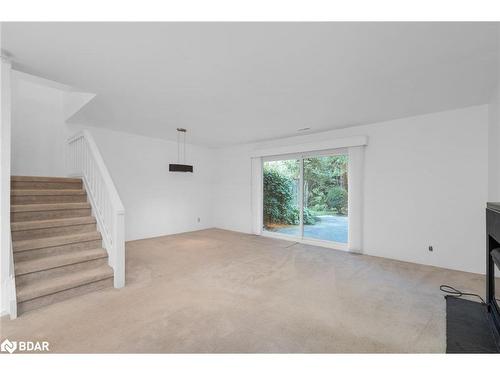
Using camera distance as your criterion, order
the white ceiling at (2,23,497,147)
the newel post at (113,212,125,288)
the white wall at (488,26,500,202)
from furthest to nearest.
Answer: the white wall at (488,26,500,202) < the newel post at (113,212,125,288) < the white ceiling at (2,23,497,147)

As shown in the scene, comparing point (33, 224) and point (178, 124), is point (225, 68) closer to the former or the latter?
point (178, 124)

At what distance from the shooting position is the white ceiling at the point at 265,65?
1714 mm

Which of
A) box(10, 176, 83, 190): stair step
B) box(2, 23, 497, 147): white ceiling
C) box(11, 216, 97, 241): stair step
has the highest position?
box(2, 23, 497, 147): white ceiling

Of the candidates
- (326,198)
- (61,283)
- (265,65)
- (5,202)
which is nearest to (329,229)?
(326,198)

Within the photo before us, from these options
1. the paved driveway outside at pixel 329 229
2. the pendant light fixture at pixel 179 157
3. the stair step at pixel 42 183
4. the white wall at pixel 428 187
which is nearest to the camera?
the stair step at pixel 42 183

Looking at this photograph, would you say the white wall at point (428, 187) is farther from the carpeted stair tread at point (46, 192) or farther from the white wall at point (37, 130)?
the white wall at point (37, 130)

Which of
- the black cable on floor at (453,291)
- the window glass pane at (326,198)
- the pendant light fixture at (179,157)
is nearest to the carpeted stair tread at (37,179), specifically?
the pendant light fixture at (179,157)

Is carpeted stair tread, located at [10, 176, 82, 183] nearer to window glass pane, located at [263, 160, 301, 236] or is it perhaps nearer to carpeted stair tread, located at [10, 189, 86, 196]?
carpeted stair tread, located at [10, 189, 86, 196]

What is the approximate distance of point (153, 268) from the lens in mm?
3357

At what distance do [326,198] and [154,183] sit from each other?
13.4 ft

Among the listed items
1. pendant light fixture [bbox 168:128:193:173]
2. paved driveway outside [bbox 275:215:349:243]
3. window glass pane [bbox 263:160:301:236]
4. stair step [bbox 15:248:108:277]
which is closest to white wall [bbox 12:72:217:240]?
pendant light fixture [bbox 168:128:193:173]

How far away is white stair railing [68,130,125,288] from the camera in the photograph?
2660mm

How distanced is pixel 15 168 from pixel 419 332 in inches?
256
